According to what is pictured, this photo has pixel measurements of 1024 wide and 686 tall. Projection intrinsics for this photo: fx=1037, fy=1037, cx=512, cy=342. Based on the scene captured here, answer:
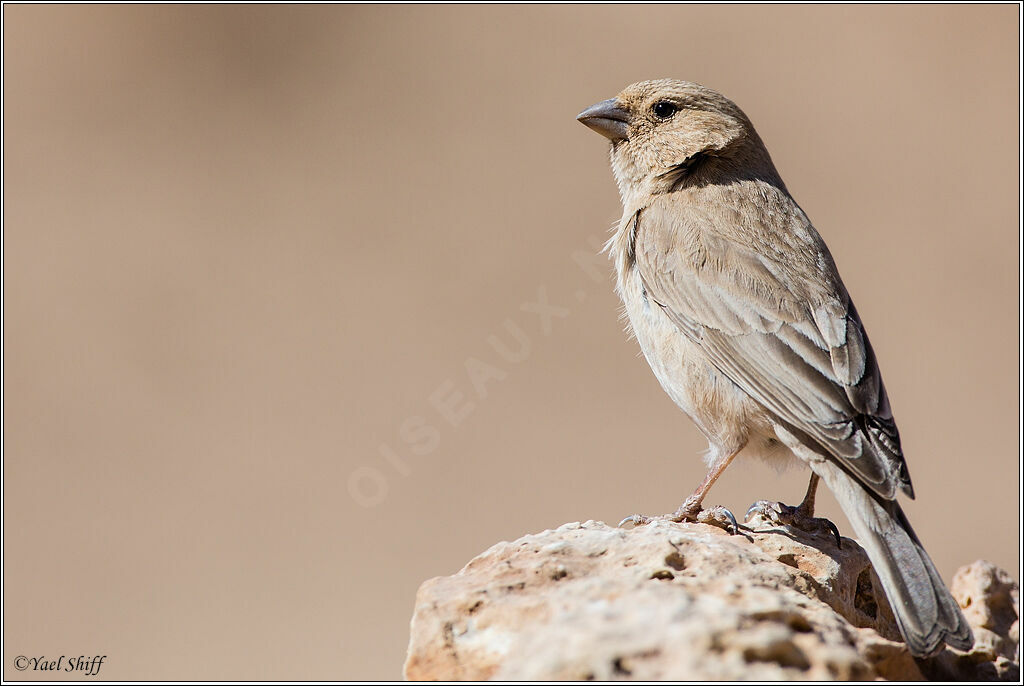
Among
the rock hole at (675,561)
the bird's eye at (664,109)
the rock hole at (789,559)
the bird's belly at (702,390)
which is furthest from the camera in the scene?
the bird's eye at (664,109)

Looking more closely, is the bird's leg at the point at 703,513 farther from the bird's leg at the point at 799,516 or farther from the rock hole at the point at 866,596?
the rock hole at the point at 866,596

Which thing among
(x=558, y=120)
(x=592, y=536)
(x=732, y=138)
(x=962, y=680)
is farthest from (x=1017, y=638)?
(x=558, y=120)

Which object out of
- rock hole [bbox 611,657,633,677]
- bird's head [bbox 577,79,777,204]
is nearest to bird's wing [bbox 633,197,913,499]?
bird's head [bbox 577,79,777,204]

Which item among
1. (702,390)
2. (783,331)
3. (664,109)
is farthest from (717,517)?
(664,109)

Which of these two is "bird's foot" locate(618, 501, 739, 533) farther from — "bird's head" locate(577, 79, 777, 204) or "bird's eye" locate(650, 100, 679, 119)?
"bird's eye" locate(650, 100, 679, 119)

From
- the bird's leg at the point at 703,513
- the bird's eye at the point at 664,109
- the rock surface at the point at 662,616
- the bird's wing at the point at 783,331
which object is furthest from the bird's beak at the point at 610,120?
the rock surface at the point at 662,616

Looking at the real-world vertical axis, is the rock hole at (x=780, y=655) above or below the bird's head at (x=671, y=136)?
below

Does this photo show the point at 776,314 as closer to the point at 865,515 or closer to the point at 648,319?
the point at 648,319
